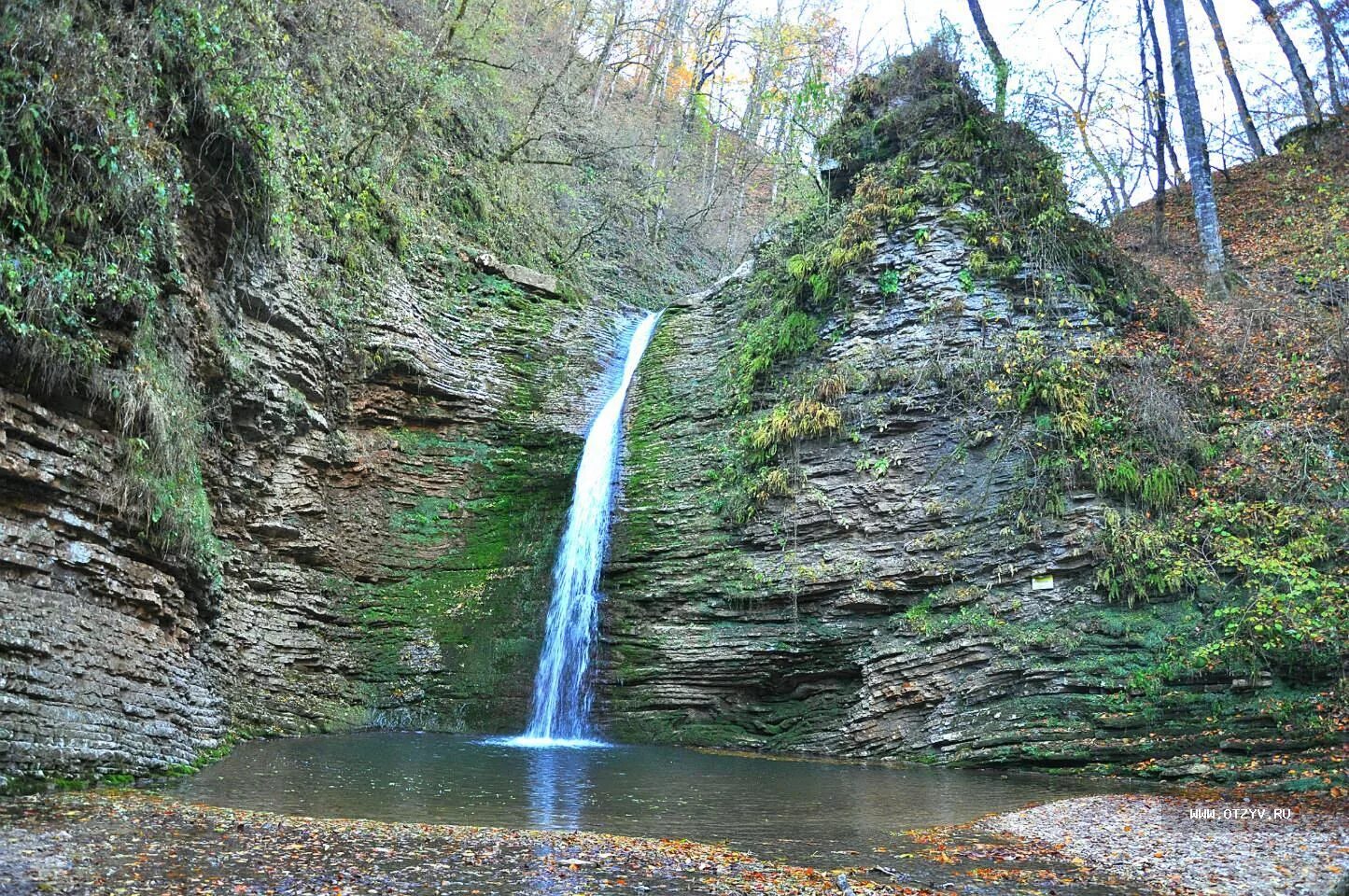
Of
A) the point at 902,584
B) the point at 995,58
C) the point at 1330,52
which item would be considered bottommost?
the point at 902,584

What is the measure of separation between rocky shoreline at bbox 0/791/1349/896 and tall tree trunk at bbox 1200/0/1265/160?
19.9 meters

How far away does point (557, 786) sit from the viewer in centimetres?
859

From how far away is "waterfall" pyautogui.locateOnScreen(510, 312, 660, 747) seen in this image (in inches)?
520

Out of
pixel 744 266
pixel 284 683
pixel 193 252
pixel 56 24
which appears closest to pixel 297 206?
pixel 193 252

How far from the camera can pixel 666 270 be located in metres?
26.1

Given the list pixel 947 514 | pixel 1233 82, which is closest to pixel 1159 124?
pixel 1233 82

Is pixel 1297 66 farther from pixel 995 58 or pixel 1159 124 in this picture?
pixel 995 58

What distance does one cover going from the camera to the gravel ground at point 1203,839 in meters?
5.39

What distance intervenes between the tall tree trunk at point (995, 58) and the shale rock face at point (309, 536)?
8.66 m

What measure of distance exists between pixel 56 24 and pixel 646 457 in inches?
393

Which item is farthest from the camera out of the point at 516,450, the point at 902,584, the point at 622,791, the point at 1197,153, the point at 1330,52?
the point at 1330,52

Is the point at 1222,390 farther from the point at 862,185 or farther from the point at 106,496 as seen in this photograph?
the point at 106,496

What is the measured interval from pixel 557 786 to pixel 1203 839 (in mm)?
5389

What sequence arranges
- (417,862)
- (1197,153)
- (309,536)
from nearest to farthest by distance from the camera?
(417,862), (309,536), (1197,153)
